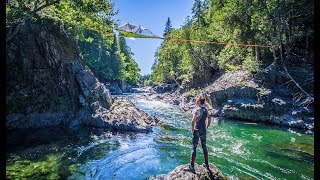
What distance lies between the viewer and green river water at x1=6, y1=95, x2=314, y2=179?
11.0 meters

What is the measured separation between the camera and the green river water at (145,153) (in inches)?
434

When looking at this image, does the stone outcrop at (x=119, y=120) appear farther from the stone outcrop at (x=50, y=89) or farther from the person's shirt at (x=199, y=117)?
the person's shirt at (x=199, y=117)

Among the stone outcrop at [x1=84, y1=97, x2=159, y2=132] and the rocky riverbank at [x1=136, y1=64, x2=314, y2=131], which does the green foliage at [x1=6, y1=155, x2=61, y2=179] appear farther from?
the rocky riverbank at [x1=136, y1=64, x2=314, y2=131]

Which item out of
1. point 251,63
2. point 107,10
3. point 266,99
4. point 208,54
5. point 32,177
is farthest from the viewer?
point 208,54

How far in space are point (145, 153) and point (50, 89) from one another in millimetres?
10095

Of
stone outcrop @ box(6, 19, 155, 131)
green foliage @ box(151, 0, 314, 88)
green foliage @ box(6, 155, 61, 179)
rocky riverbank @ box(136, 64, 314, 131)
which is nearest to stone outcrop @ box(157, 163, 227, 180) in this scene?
green foliage @ box(6, 155, 61, 179)

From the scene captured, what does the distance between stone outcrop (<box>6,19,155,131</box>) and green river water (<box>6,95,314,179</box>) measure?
55.7 inches

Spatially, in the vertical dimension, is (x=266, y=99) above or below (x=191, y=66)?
Answer: below

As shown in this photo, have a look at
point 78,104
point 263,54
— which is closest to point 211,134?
point 78,104

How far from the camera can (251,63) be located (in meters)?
29.3

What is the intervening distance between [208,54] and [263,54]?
12760mm

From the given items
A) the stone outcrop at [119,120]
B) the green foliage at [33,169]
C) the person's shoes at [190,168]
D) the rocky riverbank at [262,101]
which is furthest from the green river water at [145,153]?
the rocky riverbank at [262,101]

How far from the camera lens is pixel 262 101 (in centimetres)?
2538

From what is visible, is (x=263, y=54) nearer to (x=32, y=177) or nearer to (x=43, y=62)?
(x=43, y=62)
